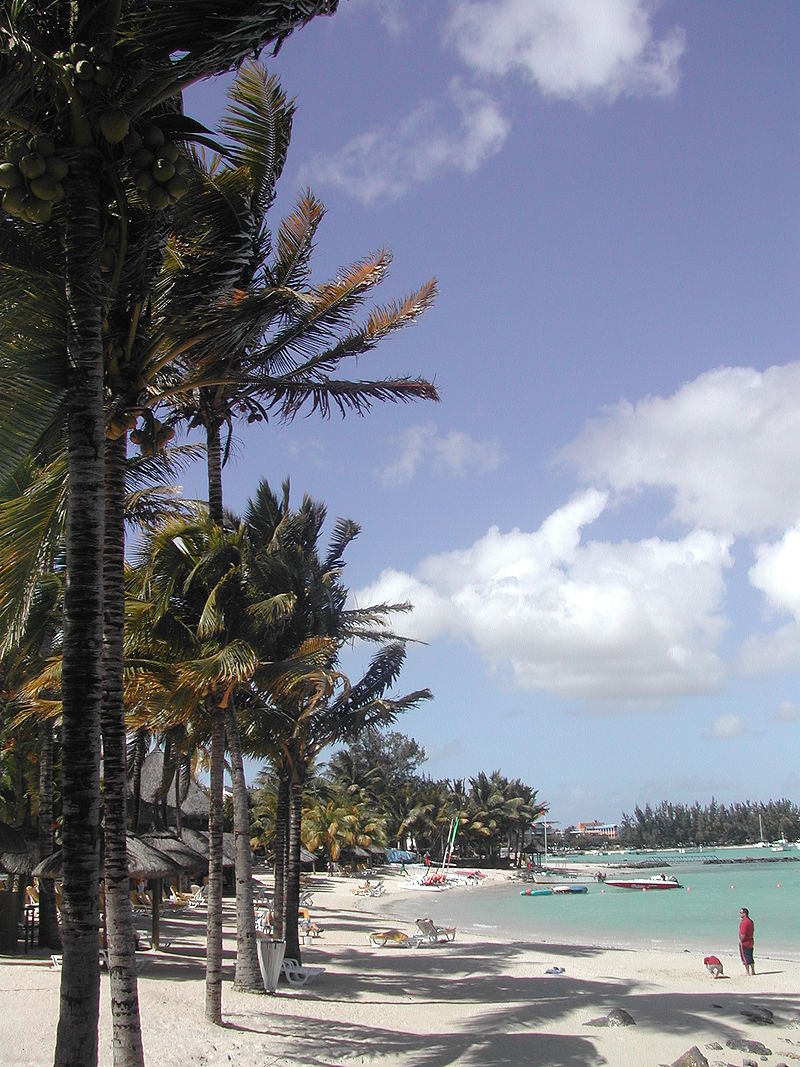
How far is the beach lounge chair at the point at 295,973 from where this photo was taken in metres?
14.7

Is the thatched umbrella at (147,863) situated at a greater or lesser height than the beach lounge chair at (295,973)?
greater

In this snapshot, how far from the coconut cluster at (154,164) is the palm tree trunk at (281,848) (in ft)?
46.9

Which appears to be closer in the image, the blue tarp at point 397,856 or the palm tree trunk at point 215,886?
the palm tree trunk at point 215,886

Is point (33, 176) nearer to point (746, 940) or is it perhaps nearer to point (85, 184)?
point (85, 184)

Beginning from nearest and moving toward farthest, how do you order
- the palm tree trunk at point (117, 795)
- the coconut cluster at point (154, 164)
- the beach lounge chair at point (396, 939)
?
the coconut cluster at point (154, 164) → the palm tree trunk at point (117, 795) → the beach lounge chair at point (396, 939)

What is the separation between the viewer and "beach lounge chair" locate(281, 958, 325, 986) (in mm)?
14664

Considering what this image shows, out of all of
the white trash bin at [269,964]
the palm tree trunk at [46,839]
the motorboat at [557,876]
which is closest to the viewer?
the white trash bin at [269,964]

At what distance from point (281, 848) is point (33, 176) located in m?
17.6

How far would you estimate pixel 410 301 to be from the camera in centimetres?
847

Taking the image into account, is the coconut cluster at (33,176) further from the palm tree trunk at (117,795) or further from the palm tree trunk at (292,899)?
the palm tree trunk at (292,899)

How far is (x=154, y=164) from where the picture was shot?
17.7 ft

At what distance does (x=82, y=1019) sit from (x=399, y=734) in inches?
3334

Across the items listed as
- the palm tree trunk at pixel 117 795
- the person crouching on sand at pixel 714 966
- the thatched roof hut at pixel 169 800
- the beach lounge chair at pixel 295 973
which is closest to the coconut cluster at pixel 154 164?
the palm tree trunk at pixel 117 795

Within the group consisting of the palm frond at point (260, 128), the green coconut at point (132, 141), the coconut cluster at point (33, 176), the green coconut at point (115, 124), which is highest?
the palm frond at point (260, 128)
